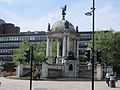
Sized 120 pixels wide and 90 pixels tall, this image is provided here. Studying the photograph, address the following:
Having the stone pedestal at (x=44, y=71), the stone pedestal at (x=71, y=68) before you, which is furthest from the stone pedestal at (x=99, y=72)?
the stone pedestal at (x=44, y=71)

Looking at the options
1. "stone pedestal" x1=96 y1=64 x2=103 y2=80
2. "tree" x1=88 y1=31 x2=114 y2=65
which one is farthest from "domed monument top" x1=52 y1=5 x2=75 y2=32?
"stone pedestal" x1=96 y1=64 x2=103 y2=80

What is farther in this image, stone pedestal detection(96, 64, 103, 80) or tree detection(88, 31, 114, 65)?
tree detection(88, 31, 114, 65)

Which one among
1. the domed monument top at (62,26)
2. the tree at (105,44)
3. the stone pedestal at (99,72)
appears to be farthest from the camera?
the tree at (105,44)

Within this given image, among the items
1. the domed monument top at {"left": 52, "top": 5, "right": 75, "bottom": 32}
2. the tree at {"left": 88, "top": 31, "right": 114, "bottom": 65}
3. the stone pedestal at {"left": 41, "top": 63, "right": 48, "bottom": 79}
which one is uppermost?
the domed monument top at {"left": 52, "top": 5, "right": 75, "bottom": 32}

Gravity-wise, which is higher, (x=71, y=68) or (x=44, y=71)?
(x=71, y=68)

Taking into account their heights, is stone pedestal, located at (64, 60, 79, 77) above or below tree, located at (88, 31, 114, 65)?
below

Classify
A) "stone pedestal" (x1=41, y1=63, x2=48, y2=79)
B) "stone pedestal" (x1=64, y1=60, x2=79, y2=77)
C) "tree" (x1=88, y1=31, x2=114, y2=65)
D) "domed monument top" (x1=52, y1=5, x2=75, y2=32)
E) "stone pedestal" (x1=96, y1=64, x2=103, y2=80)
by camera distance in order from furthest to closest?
"tree" (x1=88, y1=31, x2=114, y2=65) < "domed monument top" (x1=52, y1=5, x2=75, y2=32) < "stone pedestal" (x1=64, y1=60, x2=79, y2=77) < "stone pedestal" (x1=41, y1=63, x2=48, y2=79) < "stone pedestal" (x1=96, y1=64, x2=103, y2=80)

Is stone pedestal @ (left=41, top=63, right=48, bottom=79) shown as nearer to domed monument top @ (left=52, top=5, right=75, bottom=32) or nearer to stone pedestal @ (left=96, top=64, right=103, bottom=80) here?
stone pedestal @ (left=96, top=64, right=103, bottom=80)

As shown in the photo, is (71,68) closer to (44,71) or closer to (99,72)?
(44,71)

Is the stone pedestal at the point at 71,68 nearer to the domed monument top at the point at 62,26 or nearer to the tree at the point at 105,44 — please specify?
the domed monument top at the point at 62,26

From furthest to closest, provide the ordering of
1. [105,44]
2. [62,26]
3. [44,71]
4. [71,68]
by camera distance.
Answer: [105,44] < [62,26] < [71,68] < [44,71]

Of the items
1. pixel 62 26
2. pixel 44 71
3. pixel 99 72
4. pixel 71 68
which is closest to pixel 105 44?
pixel 62 26

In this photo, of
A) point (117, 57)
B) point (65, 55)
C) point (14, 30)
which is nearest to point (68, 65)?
point (65, 55)

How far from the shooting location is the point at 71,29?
68438mm
